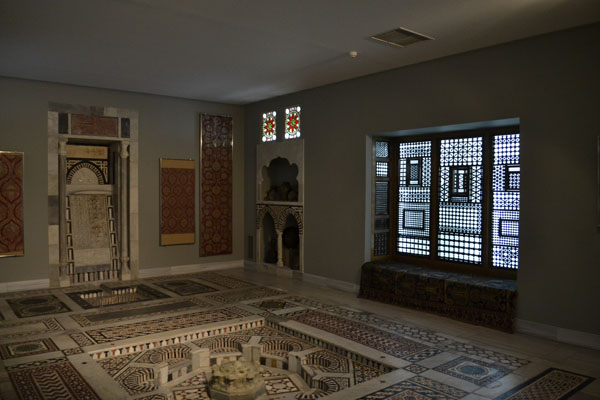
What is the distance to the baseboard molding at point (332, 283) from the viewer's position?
5895 mm

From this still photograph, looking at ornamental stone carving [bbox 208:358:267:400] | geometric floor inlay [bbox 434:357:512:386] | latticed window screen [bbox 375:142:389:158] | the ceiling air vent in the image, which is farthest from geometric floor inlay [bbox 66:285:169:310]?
the ceiling air vent

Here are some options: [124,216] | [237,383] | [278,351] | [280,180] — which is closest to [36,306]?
[124,216]

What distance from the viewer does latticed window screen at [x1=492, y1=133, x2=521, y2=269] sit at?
4.76 m

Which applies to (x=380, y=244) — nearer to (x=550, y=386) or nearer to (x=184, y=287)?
(x=184, y=287)

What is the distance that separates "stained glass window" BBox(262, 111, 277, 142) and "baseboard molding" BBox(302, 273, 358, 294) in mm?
2132

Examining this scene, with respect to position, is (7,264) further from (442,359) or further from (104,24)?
(442,359)

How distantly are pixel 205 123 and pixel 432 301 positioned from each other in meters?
4.36

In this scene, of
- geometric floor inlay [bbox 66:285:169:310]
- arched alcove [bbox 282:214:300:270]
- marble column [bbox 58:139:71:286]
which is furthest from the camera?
arched alcove [bbox 282:214:300:270]

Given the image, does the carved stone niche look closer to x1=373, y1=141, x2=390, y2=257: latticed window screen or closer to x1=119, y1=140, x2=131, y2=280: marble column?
x1=373, y1=141, x2=390, y2=257: latticed window screen

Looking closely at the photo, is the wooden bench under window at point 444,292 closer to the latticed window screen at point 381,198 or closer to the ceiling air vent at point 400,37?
the latticed window screen at point 381,198

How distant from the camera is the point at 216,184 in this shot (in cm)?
756

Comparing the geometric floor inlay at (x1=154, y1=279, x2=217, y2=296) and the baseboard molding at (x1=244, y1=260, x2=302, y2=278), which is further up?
the baseboard molding at (x1=244, y1=260, x2=302, y2=278)

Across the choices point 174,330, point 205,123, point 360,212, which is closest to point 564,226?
point 360,212

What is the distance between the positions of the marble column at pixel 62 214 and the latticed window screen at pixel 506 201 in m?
5.20
